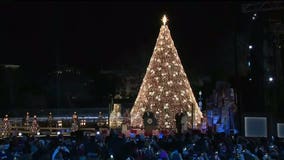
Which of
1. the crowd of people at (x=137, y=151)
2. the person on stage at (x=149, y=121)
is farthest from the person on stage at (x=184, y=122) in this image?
the crowd of people at (x=137, y=151)

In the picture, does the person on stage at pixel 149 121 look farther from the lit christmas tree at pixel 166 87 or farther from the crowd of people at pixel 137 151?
the crowd of people at pixel 137 151

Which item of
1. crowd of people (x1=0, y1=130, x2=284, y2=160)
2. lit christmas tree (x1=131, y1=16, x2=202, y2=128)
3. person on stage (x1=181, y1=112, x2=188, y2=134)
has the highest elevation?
lit christmas tree (x1=131, y1=16, x2=202, y2=128)

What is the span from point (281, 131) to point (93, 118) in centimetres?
1657

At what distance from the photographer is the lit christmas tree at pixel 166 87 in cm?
2522

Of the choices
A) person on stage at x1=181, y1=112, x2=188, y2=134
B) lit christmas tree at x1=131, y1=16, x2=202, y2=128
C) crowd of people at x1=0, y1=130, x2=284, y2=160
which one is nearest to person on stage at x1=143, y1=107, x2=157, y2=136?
lit christmas tree at x1=131, y1=16, x2=202, y2=128

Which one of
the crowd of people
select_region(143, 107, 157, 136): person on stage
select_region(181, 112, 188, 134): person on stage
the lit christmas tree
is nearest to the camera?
the crowd of people

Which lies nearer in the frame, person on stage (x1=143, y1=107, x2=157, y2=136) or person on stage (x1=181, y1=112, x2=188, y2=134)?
person on stage (x1=181, y1=112, x2=188, y2=134)

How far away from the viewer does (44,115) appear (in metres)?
38.7

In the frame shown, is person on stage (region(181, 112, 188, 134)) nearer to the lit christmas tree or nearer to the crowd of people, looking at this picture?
the lit christmas tree

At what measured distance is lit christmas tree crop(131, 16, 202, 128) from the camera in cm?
2522

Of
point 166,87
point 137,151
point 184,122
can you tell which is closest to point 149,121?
point 184,122

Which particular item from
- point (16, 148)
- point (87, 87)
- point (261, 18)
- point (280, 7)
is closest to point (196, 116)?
point (261, 18)

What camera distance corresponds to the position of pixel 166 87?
25.3m

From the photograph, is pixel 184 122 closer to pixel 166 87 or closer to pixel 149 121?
pixel 149 121
